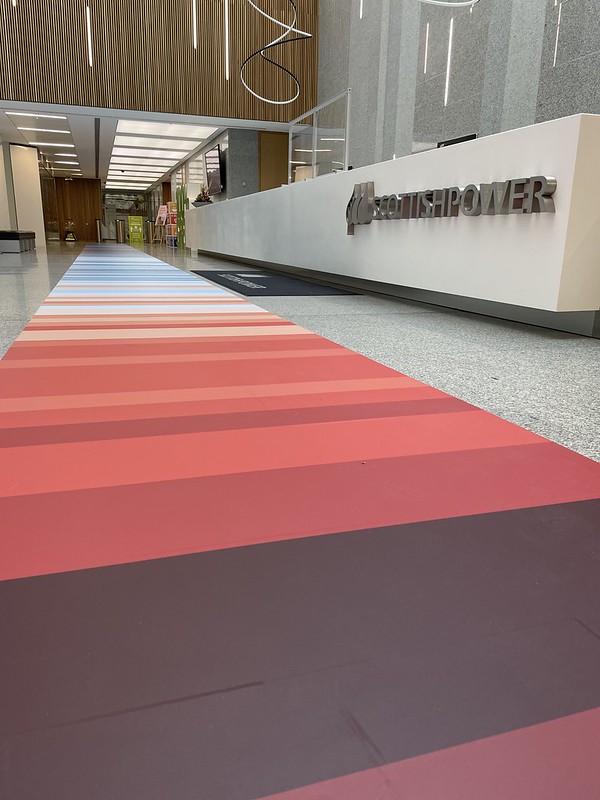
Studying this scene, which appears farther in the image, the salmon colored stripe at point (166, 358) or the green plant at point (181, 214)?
the green plant at point (181, 214)

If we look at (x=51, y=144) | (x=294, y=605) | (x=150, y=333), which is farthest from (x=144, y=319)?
(x=51, y=144)

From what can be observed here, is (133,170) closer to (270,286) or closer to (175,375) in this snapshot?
(270,286)

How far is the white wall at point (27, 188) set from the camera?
52.7 feet

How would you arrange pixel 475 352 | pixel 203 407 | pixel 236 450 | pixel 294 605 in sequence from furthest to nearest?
1. pixel 475 352
2. pixel 203 407
3. pixel 236 450
4. pixel 294 605

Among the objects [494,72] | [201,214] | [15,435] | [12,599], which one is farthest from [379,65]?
[12,599]

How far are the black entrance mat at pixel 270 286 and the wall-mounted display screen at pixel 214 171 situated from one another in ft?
27.3

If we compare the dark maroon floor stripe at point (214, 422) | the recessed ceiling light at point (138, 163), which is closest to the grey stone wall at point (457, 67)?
the dark maroon floor stripe at point (214, 422)

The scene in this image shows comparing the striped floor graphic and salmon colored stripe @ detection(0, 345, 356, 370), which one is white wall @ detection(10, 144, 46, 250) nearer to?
salmon colored stripe @ detection(0, 345, 356, 370)

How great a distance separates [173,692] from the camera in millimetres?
662

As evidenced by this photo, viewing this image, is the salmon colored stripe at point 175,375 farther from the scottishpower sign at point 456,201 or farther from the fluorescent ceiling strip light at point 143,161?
the fluorescent ceiling strip light at point 143,161

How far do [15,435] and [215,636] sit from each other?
96 cm

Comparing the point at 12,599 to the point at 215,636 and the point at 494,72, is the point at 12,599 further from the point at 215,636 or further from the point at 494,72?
the point at 494,72

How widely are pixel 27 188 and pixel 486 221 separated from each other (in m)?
16.2

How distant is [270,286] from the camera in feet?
18.2
